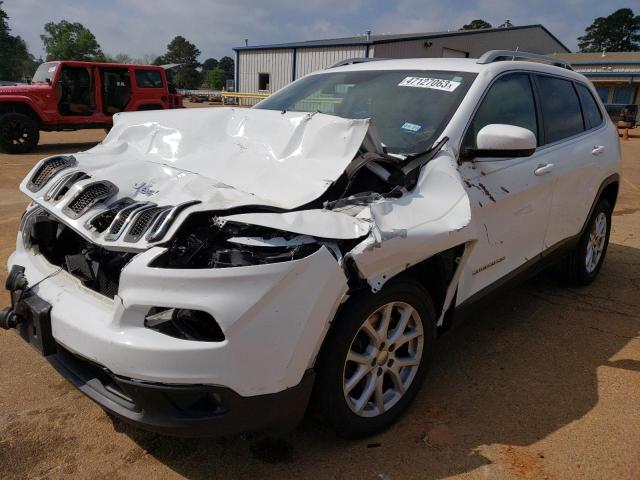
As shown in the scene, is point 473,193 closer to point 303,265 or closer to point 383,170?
point 383,170

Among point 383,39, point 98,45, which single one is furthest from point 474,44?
point 98,45

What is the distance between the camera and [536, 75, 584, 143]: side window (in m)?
3.68

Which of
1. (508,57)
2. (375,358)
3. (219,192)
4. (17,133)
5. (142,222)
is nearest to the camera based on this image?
(142,222)

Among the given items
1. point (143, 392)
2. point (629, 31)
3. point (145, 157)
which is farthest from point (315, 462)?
point (629, 31)

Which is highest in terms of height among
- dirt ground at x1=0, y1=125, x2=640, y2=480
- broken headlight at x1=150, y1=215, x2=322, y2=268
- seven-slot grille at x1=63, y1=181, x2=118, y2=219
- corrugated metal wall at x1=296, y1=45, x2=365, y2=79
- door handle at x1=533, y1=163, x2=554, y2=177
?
corrugated metal wall at x1=296, y1=45, x2=365, y2=79

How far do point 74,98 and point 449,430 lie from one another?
13.7 meters

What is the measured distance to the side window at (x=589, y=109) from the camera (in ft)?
14.0

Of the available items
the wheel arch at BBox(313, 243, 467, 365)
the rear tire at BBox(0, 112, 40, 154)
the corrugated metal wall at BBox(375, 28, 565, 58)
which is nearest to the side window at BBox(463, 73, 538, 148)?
the wheel arch at BBox(313, 243, 467, 365)


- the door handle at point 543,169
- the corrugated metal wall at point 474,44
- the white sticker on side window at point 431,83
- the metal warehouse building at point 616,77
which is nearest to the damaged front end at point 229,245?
the white sticker on side window at point 431,83

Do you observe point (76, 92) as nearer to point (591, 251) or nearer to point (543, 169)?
point (591, 251)

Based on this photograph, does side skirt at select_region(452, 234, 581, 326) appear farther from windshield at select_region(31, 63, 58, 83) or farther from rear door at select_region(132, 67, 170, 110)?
windshield at select_region(31, 63, 58, 83)

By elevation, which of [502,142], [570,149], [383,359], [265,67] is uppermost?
[265,67]

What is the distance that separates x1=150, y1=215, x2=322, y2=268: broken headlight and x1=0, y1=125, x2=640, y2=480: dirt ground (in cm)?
89

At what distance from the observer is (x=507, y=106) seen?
3.28 metres
